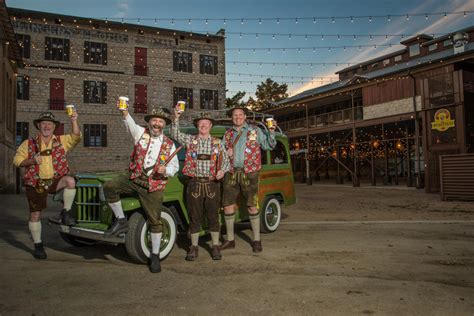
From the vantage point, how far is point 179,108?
4695 mm

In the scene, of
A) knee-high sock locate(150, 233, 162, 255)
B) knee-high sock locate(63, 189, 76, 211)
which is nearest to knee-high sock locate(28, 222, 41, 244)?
knee-high sock locate(63, 189, 76, 211)

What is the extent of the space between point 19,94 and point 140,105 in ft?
26.7

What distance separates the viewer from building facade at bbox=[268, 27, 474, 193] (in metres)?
17.0

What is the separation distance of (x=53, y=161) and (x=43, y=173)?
0.22 meters

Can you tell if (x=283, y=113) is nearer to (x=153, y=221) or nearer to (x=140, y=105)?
(x=140, y=105)

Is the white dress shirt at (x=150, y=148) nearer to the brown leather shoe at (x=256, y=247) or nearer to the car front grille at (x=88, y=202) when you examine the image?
the car front grille at (x=88, y=202)

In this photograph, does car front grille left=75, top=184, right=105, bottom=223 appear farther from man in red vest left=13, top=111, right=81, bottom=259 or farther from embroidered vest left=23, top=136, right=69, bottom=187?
embroidered vest left=23, top=136, right=69, bottom=187

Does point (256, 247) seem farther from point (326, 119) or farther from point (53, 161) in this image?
point (326, 119)

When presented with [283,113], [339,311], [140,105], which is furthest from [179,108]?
[283,113]

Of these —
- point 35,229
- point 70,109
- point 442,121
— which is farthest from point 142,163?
point 442,121

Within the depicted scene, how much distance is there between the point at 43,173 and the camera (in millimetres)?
5051

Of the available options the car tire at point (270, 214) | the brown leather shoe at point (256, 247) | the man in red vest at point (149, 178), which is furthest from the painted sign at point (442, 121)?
the man in red vest at point (149, 178)

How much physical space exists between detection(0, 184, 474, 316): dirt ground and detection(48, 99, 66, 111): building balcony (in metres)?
21.2

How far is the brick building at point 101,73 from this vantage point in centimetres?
2528
